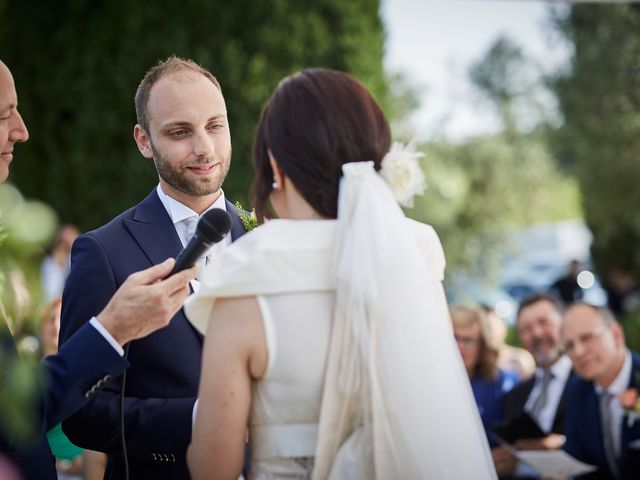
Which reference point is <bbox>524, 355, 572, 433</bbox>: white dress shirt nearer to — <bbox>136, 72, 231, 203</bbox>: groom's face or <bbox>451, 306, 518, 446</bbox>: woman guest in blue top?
<bbox>451, 306, 518, 446</bbox>: woman guest in blue top

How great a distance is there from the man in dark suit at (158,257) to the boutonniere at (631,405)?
9.55ft

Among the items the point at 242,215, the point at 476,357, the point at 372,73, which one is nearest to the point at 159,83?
the point at 242,215

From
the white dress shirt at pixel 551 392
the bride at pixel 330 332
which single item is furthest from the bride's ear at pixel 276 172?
the white dress shirt at pixel 551 392

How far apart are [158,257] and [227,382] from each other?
2.70 feet

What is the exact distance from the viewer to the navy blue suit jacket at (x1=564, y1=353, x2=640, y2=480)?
4.92m

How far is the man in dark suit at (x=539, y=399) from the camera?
5652mm

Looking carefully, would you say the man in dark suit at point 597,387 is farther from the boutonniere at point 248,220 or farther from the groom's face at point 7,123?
the groom's face at point 7,123

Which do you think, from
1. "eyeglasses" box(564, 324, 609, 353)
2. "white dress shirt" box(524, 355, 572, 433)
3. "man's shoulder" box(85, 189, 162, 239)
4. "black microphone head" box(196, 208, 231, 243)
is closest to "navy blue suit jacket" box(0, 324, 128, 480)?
"black microphone head" box(196, 208, 231, 243)

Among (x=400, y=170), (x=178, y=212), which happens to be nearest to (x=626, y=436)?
(x=178, y=212)

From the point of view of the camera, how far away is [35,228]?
1.17 m

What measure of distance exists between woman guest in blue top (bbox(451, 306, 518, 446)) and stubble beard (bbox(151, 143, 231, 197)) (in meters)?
3.97

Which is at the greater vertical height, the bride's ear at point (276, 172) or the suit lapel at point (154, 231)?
the bride's ear at point (276, 172)

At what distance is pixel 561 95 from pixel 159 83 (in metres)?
17.0

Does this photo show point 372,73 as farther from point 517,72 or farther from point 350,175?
point 517,72
